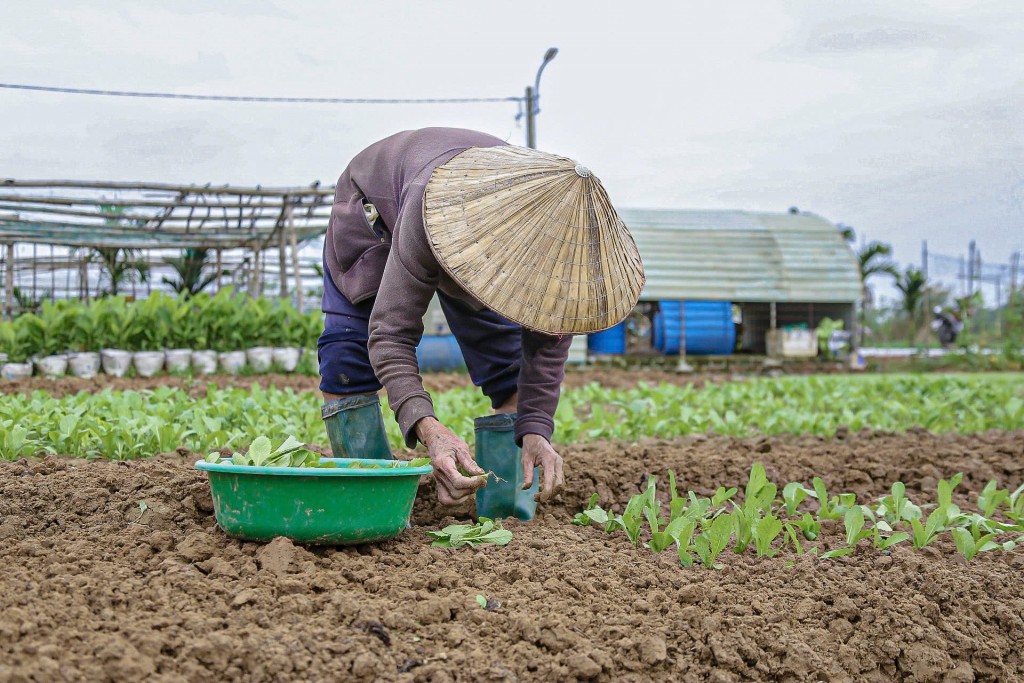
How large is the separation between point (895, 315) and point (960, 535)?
2980cm

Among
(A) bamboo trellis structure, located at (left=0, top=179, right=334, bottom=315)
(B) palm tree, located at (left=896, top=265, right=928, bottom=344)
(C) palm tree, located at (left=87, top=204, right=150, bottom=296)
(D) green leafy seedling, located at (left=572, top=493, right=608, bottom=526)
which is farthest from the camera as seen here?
(B) palm tree, located at (left=896, top=265, right=928, bottom=344)

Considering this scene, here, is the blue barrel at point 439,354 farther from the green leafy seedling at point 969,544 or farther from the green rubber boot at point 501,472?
the green leafy seedling at point 969,544

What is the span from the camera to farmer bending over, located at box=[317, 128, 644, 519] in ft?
8.14

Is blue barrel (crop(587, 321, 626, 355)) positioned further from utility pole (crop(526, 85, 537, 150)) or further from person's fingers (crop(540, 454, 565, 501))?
person's fingers (crop(540, 454, 565, 501))

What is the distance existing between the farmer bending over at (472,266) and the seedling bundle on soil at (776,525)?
1.12 ft

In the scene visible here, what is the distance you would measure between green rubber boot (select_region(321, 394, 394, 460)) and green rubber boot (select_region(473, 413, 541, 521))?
1.12 ft

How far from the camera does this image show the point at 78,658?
1799mm

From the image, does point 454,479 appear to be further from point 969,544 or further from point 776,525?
point 969,544

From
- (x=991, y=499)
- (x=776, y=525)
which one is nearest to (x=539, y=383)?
(x=776, y=525)

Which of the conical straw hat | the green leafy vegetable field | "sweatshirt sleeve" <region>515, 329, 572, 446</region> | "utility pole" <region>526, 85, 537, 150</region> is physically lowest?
the green leafy vegetable field

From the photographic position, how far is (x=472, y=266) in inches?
96.1

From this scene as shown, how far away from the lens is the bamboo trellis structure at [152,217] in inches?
497

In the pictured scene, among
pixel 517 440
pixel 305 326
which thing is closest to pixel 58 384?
pixel 305 326

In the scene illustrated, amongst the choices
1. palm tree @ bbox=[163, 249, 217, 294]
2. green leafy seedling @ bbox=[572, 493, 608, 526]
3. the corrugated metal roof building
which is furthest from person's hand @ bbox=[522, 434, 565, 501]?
palm tree @ bbox=[163, 249, 217, 294]
